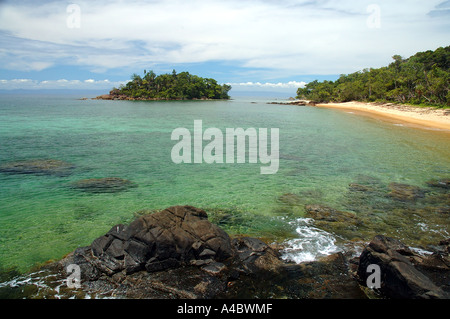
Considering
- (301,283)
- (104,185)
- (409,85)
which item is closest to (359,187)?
(301,283)

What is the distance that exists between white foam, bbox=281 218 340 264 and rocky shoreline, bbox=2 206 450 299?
0.39m

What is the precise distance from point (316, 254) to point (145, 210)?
27.5ft

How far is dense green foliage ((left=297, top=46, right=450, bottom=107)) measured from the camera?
6450 cm

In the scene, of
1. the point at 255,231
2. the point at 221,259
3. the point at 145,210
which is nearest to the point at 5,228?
the point at 145,210

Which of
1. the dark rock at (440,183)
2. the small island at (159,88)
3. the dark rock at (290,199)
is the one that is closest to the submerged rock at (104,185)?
the dark rock at (290,199)

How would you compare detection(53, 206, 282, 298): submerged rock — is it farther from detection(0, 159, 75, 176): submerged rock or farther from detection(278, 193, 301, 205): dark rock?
detection(0, 159, 75, 176): submerged rock

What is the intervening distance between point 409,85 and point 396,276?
87.2 m

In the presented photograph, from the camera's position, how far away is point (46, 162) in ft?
76.2

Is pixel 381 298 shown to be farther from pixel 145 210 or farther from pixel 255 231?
pixel 145 210

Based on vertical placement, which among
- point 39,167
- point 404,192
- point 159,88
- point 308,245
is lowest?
point 308,245

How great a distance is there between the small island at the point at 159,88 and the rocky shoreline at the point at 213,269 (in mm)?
154930
